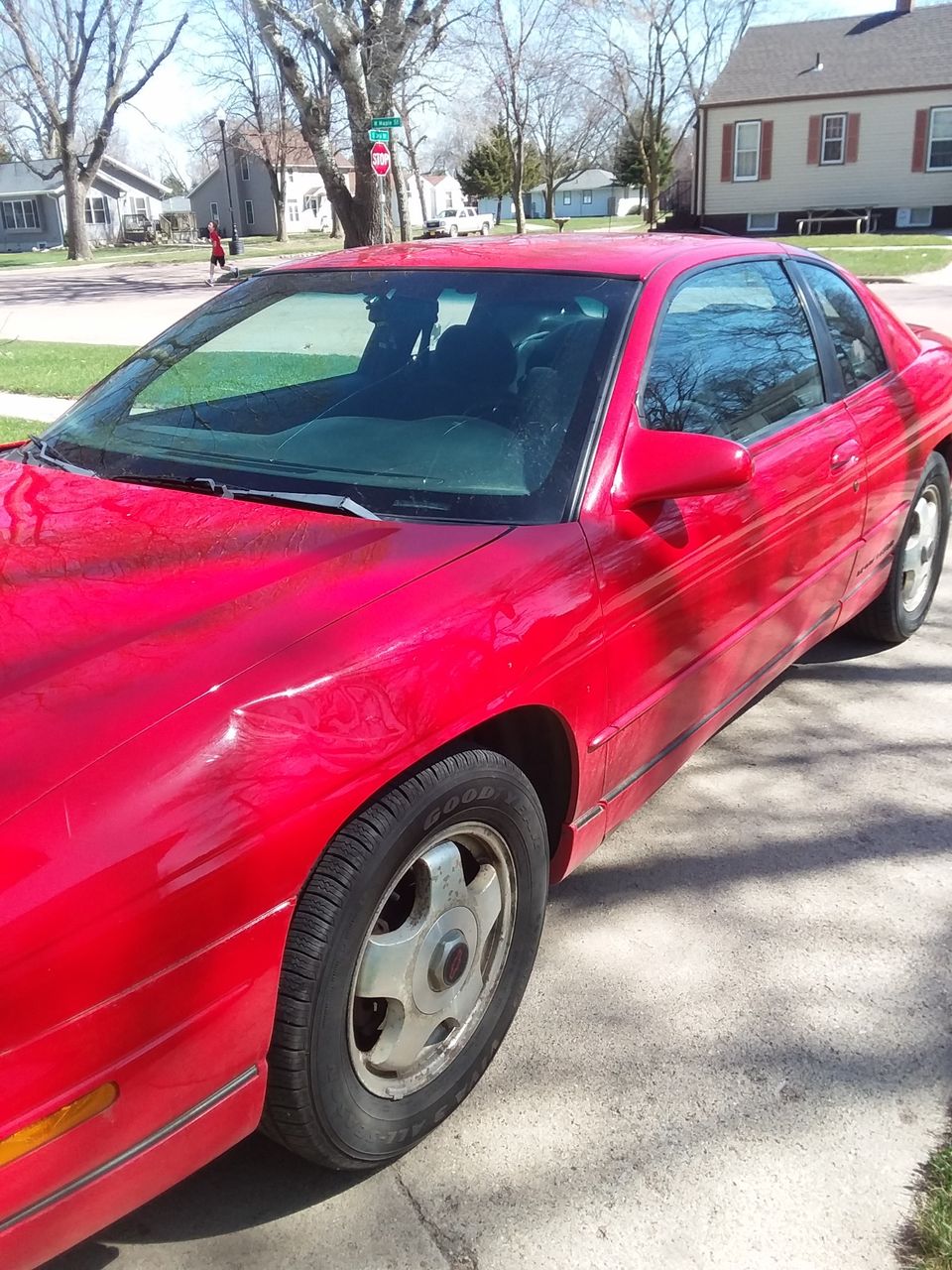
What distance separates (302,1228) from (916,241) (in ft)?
106

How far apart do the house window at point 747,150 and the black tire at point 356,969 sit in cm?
3820

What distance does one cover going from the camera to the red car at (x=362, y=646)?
1489mm

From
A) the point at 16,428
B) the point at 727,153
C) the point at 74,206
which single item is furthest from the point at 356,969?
the point at 74,206

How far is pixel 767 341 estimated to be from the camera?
3.32 metres

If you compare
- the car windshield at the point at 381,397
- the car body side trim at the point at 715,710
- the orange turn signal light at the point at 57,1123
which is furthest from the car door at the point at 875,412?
the orange turn signal light at the point at 57,1123

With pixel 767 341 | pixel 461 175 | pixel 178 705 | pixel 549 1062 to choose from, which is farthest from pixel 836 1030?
pixel 461 175

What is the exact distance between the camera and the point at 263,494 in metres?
2.43

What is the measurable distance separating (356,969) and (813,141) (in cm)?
3848

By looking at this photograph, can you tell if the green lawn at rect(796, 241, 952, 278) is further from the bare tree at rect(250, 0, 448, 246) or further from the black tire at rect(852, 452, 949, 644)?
the black tire at rect(852, 452, 949, 644)

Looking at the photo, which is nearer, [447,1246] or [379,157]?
[447,1246]

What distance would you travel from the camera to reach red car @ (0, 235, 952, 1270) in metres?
1.49

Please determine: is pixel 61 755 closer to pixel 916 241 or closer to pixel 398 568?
pixel 398 568

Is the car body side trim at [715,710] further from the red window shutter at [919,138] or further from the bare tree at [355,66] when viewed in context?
the red window shutter at [919,138]

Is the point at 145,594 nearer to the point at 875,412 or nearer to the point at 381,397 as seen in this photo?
the point at 381,397
